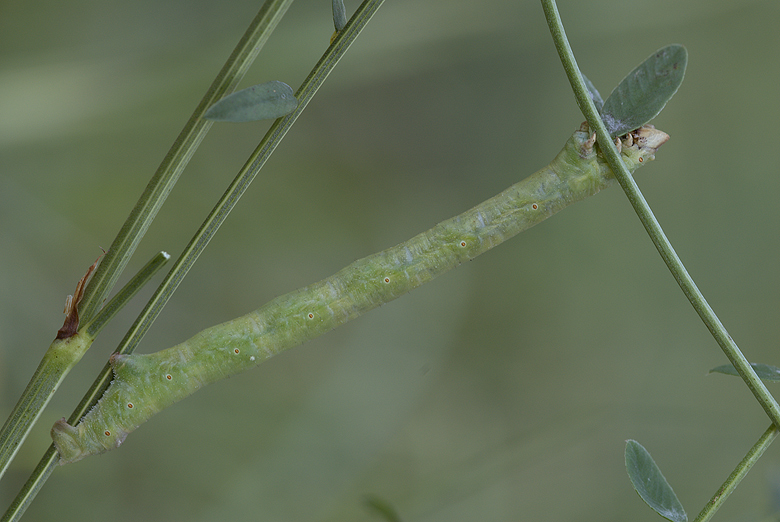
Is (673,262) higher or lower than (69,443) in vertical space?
lower

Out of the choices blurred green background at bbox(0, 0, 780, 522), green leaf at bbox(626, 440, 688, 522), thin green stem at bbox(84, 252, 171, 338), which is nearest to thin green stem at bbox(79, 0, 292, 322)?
thin green stem at bbox(84, 252, 171, 338)

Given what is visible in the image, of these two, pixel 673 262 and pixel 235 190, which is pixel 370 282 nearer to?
pixel 235 190

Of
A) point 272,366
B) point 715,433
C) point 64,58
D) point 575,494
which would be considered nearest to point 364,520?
point 272,366

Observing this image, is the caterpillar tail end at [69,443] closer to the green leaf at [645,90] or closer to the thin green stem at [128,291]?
the thin green stem at [128,291]

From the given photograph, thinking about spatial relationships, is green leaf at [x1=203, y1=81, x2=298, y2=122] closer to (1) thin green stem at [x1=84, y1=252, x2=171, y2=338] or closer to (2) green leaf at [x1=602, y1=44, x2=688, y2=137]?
(1) thin green stem at [x1=84, y1=252, x2=171, y2=338]

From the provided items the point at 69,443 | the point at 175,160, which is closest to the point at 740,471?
the point at 175,160

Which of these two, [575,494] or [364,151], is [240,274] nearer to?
[364,151]
